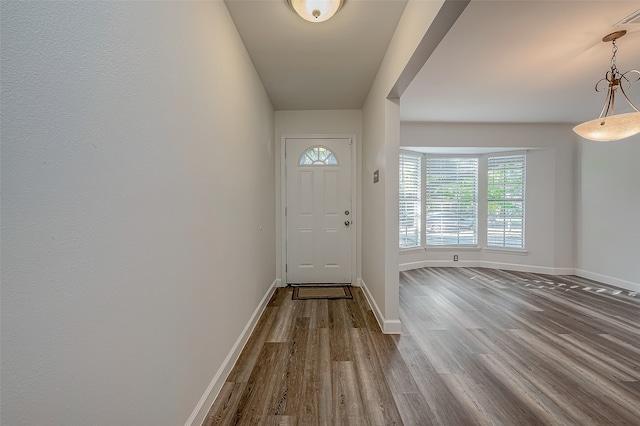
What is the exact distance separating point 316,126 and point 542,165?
3.99 m

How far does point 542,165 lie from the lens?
4480 millimetres

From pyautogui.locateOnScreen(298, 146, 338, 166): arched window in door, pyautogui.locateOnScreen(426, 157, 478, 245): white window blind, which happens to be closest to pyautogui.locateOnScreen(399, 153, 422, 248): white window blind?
pyautogui.locateOnScreen(426, 157, 478, 245): white window blind

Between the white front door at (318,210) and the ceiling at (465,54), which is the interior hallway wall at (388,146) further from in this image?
the white front door at (318,210)

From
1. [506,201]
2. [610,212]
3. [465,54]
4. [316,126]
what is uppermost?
[465,54]

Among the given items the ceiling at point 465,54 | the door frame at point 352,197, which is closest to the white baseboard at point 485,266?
the door frame at point 352,197

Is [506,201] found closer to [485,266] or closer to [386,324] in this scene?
[485,266]

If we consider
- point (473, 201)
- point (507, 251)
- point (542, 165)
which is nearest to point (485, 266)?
point (507, 251)

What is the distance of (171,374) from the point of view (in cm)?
114

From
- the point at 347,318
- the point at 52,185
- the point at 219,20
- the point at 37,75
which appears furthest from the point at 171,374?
the point at 219,20

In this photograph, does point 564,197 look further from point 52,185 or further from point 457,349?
point 52,185

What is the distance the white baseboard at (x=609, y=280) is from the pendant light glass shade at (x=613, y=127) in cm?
258

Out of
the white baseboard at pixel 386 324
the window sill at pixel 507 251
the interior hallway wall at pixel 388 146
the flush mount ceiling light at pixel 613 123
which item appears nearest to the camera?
the interior hallway wall at pixel 388 146

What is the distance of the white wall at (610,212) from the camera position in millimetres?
3635

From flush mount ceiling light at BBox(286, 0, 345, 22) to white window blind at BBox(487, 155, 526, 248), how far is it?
4.42 metres
